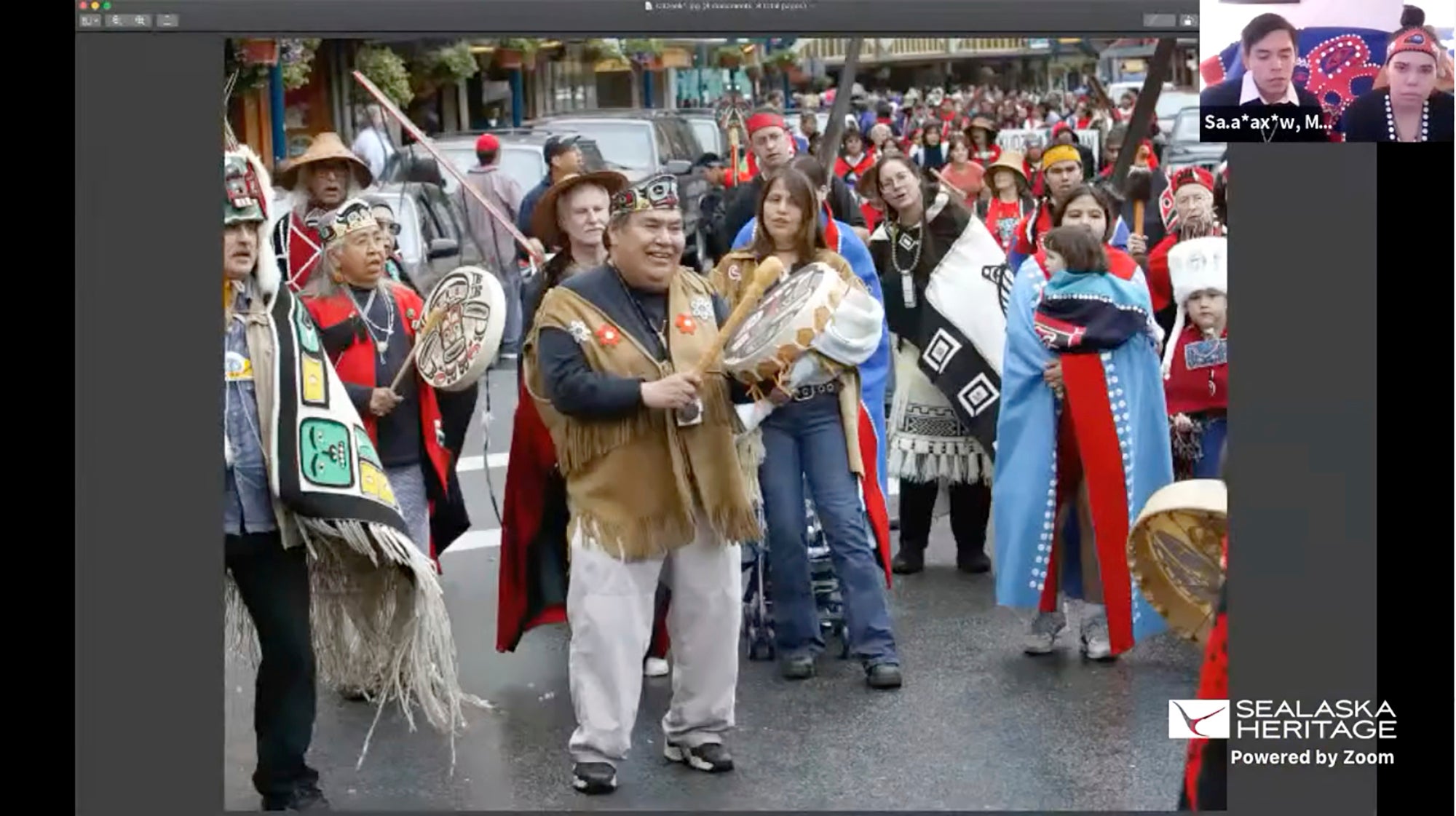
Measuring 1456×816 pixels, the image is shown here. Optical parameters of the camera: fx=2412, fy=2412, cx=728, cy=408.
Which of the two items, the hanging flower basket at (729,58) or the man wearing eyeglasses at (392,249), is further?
the man wearing eyeglasses at (392,249)

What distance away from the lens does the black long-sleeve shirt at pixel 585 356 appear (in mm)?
4699

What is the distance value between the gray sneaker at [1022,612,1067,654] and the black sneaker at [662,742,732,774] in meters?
0.66

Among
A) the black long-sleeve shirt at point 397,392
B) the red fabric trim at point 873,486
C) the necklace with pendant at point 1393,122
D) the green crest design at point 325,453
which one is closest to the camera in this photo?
the necklace with pendant at point 1393,122

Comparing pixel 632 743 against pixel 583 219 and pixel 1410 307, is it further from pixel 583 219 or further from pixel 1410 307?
pixel 1410 307

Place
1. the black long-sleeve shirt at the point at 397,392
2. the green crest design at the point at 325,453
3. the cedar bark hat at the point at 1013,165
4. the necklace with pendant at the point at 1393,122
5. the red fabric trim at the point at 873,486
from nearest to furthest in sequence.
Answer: the necklace with pendant at the point at 1393,122 → the green crest design at the point at 325,453 → the black long-sleeve shirt at the point at 397,392 → the cedar bark hat at the point at 1013,165 → the red fabric trim at the point at 873,486

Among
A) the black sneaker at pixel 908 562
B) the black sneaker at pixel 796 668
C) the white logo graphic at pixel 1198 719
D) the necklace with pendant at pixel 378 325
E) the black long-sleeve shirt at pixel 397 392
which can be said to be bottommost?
the white logo graphic at pixel 1198 719

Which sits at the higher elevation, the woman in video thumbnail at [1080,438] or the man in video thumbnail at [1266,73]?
the man in video thumbnail at [1266,73]

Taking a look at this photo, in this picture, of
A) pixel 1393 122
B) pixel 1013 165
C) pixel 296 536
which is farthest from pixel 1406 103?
pixel 296 536

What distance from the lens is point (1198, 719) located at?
4.56m

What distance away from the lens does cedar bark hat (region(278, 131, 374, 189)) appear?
463cm

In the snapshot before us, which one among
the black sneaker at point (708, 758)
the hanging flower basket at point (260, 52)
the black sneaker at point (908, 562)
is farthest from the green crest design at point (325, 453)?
the black sneaker at point (908, 562)

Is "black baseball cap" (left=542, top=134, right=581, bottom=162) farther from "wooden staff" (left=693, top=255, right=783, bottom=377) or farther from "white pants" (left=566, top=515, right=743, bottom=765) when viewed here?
"white pants" (left=566, top=515, right=743, bottom=765)

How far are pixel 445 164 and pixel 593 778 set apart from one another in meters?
1.26

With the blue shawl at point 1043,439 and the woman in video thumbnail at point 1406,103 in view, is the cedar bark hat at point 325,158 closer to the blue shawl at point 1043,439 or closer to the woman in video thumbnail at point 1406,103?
the blue shawl at point 1043,439
